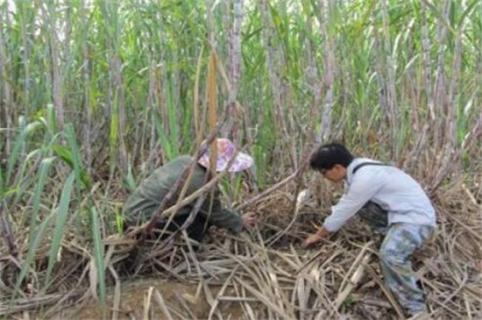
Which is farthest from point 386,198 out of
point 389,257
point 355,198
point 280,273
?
point 280,273

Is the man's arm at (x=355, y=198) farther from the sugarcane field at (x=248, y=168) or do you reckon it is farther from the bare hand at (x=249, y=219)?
the bare hand at (x=249, y=219)

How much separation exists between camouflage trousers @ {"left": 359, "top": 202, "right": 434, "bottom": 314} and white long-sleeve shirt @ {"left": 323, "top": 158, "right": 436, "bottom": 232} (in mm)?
35

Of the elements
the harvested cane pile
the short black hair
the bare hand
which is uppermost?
the short black hair

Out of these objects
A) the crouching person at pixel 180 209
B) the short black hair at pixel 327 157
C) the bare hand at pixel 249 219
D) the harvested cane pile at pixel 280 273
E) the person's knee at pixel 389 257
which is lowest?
the harvested cane pile at pixel 280 273

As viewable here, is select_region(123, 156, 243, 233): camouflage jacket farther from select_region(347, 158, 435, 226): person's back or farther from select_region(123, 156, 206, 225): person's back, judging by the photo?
select_region(347, 158, 435, 226): person's back

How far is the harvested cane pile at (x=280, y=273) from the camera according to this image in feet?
7.06

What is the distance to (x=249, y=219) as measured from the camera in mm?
2457

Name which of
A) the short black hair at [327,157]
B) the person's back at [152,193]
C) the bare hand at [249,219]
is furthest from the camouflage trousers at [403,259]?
the person's back at [152,193]

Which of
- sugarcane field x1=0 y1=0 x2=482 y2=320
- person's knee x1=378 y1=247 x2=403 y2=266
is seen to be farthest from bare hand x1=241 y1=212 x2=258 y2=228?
person's knee x1=378 y1=247 x2=403 y2=266

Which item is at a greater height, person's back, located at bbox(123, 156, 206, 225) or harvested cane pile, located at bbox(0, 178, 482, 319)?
person's back, located at bbox(123, 156, 206, 225)

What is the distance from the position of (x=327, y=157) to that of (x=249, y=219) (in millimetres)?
383

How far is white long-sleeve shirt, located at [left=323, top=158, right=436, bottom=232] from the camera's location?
7.63 feet

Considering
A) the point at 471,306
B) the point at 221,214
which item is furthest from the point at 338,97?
the point at 471,306

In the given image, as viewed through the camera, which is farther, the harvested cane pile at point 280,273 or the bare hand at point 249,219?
the bare hand at point 249,219
